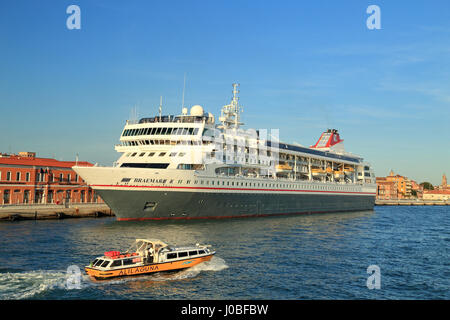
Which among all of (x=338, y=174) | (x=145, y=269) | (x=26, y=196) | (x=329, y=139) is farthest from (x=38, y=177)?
(x=329, y=139)

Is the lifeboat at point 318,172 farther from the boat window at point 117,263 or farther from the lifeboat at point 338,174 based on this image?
the boat window at point 117,263

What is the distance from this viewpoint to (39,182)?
2176 inches

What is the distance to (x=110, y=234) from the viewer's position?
112 ft

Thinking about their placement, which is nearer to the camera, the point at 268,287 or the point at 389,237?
the point at 268,287

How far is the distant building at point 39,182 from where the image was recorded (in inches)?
2024

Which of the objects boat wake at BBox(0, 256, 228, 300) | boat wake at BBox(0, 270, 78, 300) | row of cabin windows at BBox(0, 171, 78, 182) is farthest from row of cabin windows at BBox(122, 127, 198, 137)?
boat wake at BBox(0, 270, 78, 300)

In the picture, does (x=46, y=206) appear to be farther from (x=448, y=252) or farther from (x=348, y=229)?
(x=448, y=252)

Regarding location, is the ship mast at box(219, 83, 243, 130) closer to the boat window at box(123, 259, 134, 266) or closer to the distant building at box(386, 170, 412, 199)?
the boat window at box(123, 259, 134, 266)

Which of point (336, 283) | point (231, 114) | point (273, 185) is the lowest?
point (336, 283)

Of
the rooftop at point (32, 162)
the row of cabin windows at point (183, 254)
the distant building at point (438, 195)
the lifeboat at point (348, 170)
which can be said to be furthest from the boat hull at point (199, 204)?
the distant building at point (438, 195)

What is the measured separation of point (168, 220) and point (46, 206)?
19.6 metres

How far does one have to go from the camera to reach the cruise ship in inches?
1593

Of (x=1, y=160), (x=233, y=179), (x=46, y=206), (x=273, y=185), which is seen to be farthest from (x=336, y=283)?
(x=1, y=160)
